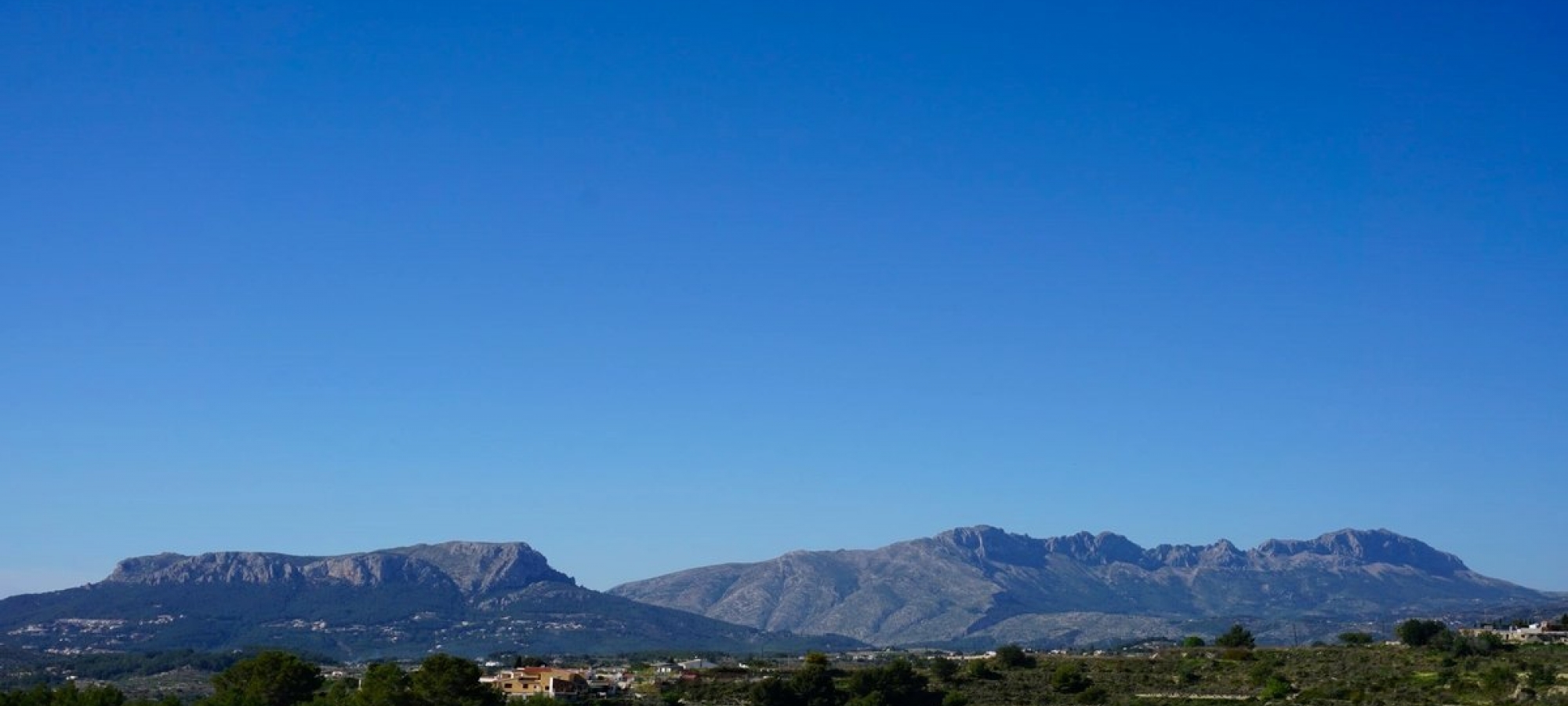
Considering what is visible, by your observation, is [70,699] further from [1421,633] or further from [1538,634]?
[1538,634]

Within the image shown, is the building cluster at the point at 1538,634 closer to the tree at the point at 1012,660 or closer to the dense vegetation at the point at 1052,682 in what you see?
the dense vegetation at the point at 1052,682

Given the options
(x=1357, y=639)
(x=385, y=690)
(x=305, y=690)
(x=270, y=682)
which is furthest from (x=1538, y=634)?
(x=270, y=682)

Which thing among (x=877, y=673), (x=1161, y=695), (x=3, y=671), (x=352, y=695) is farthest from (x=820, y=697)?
(x=3, y=671)

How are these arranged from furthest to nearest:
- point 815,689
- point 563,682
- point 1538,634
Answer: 1. point 1538,634
2. point 563,682
3. point 815,689

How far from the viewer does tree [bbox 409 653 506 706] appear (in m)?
77.2

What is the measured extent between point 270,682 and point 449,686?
37.8ft

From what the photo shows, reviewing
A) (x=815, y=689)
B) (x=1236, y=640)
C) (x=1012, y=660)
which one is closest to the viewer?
(x=815, y=689)

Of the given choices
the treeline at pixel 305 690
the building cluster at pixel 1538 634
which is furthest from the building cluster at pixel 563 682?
the building cluster at pixel 1538 634

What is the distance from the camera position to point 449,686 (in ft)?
256

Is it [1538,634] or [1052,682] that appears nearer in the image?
[1052,682]

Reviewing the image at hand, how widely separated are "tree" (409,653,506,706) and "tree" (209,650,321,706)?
252 inches

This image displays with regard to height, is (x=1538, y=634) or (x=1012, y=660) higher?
(x=1538, y=634)

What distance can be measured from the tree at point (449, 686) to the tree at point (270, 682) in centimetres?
640

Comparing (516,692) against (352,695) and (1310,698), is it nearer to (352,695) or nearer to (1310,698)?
(352,695)
